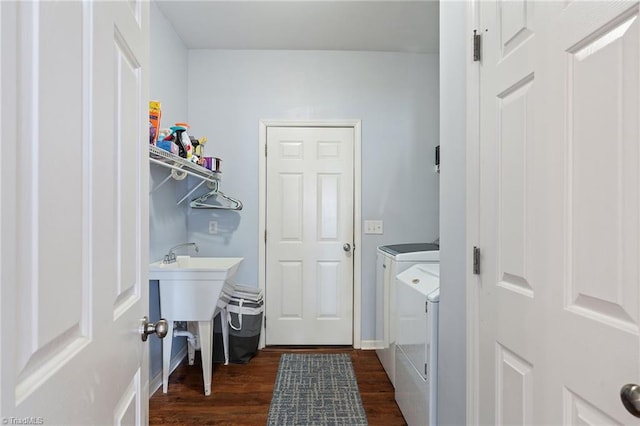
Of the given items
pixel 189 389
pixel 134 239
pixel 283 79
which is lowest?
pixel 189 389

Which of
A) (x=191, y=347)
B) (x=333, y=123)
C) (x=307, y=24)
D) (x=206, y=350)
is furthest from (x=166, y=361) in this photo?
(x=307, y=24)

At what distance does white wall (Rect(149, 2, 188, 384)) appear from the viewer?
2398 mm

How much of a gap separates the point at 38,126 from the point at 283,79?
115 inches

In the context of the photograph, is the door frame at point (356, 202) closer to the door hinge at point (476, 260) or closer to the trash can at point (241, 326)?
the trash can at point (241, 326)

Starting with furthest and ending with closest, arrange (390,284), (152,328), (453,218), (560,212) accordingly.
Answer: (390,284)
(453,218)
(152,328)
(560,212)

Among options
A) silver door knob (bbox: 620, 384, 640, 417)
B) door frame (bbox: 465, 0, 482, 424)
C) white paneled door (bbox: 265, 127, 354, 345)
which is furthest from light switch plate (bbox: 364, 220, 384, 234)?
silver door knob (bbox: 620, 384, 640, 417)

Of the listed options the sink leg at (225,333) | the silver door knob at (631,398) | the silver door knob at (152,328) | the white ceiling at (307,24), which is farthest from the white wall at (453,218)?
the sink leg at (225,333)

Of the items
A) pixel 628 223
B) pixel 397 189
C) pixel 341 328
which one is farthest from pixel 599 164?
pixel 341 328

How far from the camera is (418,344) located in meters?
1.74

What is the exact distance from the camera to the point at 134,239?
2.72 ft

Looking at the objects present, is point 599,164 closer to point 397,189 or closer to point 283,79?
point 397,189

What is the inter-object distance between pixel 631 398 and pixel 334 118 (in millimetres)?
2859

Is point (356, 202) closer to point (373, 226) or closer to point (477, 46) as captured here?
point (373, 226)

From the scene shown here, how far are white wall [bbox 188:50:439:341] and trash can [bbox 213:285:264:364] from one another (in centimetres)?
39
